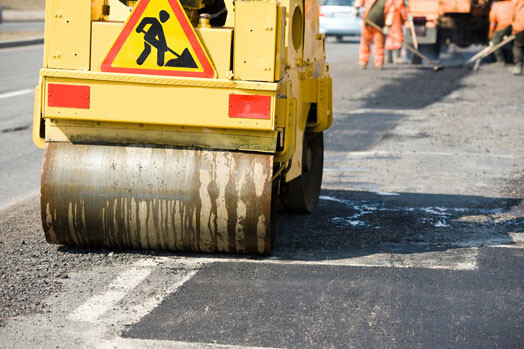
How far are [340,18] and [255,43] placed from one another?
22935 mm

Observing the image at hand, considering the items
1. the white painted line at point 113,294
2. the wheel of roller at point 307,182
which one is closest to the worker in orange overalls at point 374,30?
the wheel of roller at point 307,182

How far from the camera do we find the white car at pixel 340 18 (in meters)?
27.6

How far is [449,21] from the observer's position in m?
21.4

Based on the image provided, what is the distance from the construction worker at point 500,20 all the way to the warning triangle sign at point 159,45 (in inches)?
609

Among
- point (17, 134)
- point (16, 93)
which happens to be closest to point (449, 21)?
point (16, 93)

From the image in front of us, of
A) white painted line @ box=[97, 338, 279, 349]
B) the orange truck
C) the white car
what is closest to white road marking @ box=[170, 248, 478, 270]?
white painted line @ box=[97, 338, 279, 349]

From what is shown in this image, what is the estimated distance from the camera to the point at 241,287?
4.93 meters

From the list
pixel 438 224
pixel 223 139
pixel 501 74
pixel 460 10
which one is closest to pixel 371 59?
pixel 460 10

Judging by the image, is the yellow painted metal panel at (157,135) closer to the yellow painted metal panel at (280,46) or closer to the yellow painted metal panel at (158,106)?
the yellow painted metal panel at (158,106)

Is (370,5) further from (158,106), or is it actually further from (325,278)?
A: (325,278)

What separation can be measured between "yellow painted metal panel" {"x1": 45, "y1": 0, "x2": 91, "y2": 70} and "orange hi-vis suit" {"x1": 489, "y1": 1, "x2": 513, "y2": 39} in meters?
15.6

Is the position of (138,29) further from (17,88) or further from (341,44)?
(341,44)

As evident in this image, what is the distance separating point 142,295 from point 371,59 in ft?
62.1

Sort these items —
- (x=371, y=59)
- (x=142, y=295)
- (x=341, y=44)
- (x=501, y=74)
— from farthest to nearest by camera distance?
(x=341, y=44), (x=371, y=59), (x=501, y=74), (x=142, y=295)
